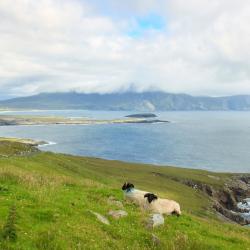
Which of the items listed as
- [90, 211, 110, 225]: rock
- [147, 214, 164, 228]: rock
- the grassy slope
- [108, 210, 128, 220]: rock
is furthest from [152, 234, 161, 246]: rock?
[108, 210, 128, 220]: rock

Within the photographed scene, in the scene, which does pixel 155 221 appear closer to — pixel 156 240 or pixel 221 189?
pixel 156 240

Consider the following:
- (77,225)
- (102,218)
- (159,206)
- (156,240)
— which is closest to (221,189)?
(159,206)

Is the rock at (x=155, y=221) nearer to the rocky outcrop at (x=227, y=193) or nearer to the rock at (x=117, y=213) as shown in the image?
the rock at (x=117, y=213)

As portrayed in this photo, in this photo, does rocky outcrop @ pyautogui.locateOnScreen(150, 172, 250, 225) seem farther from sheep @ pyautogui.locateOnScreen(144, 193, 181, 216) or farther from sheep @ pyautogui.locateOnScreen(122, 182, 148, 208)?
sheep @ pyautogui.locateOnScreen(144, 193, 181, 216)

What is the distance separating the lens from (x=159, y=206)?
987 inches

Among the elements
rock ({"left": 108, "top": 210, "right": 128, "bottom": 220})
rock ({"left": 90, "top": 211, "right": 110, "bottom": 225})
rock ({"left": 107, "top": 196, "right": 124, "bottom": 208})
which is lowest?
rock ({"left": 107, "top": 196, "right": 124, "bottom": 208})

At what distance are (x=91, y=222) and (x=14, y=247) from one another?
522cm

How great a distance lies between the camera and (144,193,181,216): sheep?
81.9ft

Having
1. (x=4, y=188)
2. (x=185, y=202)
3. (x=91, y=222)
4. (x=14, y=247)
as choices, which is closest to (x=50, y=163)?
(x=185, y=202)

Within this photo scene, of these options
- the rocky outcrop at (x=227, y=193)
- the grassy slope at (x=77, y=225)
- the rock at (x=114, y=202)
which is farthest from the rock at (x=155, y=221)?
the rocky outcrop at (x=227, y=193)

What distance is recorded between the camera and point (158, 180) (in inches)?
3506

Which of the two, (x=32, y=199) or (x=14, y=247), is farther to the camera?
(x=32, y=199)

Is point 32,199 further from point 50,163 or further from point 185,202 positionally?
point 185,202

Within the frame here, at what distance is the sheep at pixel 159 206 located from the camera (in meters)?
25.0
